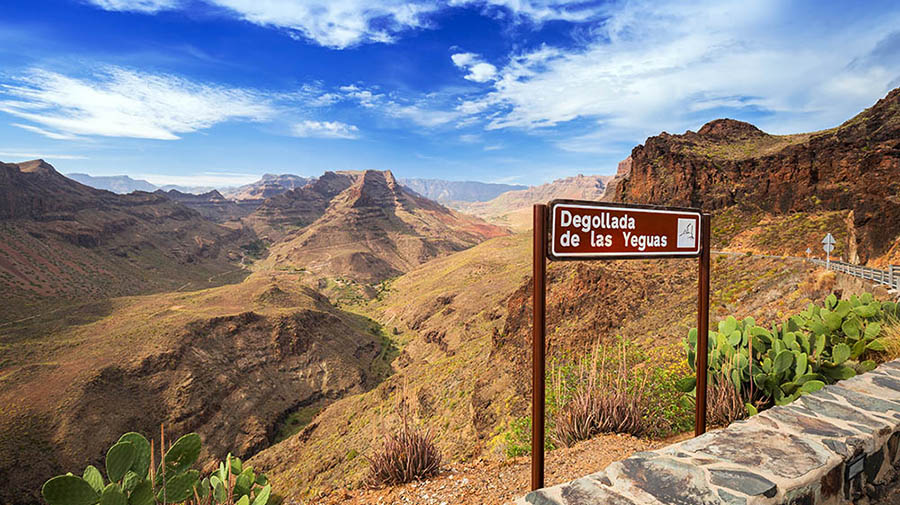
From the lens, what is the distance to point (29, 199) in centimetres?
7150

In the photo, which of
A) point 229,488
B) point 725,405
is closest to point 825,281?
point 725,405

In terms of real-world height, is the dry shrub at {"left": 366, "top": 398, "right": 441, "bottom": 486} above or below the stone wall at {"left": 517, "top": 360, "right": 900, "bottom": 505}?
below

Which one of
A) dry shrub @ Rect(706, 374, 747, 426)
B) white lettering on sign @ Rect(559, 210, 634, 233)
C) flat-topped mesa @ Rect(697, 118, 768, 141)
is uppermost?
flat-topped mesa @ Rect(697, 118, 768, 141)

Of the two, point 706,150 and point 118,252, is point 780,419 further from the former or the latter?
point 118,252

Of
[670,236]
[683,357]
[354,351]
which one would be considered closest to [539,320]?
[670,236]

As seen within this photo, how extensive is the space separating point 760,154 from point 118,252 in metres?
90.7

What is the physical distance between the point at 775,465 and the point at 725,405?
239 centimetres

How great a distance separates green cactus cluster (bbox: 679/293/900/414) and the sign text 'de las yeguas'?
1643mm

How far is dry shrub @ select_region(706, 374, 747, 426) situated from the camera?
14.7 feet

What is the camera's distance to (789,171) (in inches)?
821

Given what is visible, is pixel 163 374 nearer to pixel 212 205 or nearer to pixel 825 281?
pixel 825 281

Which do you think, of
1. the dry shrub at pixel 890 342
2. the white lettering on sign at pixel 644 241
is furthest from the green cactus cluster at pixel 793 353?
the white lettering on sign at pixel 644 241

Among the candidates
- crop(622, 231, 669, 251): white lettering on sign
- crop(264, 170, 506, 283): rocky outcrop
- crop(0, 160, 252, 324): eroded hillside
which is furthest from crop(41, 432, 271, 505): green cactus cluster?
crop(264, 170, 506, 283): rocky outcrop

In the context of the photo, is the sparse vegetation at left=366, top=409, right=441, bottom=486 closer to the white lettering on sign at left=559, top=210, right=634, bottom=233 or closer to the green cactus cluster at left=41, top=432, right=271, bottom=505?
the green cactus cluster at left=41, top=432, right=271, bottom=505
